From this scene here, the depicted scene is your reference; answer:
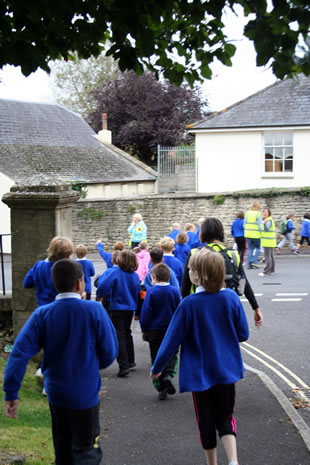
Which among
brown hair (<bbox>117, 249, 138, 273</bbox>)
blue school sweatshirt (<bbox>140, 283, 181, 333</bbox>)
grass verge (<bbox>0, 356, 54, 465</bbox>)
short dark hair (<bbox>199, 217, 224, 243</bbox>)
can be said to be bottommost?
grass verge (<bbox>0, 356, 54, 465</bbox>)

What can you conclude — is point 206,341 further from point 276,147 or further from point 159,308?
point 276,147

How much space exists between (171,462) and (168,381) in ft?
5.62

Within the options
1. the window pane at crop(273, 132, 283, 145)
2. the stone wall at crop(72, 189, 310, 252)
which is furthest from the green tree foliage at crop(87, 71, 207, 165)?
the stone wall at crop(72, 189, 310, 252)

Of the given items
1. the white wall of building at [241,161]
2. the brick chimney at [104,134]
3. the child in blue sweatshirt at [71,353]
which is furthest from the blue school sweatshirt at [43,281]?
the brick chimney at [104,134]

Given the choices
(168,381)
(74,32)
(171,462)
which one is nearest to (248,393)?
(168,381)

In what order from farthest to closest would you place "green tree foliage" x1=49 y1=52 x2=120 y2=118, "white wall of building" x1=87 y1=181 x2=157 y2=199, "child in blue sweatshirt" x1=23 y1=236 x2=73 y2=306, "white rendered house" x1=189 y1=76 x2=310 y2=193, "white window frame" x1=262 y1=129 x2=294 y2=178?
"green tree foliage" x1=49 y1=52 x2=120 y2=118 → "white wall of building" x1=87 y1=181 x2=157 y2=199 → "white window frame" x1=262 y1=129 x2=294 y2=178 → "white rendered house" x1=189 y1=76 x2=310 y2=193 → "child in blue sweatshirt" x1=23 y1=236 x2=73 y2=306

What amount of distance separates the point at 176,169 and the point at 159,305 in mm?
25759

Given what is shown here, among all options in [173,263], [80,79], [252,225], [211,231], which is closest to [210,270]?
[211,231]

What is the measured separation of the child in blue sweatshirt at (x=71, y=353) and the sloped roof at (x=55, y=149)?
2895 cm

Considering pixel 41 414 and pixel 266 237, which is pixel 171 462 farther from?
pixel 266 237

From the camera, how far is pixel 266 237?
18312 mm

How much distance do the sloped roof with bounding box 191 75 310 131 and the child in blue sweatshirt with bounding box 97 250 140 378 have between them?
21.0 m

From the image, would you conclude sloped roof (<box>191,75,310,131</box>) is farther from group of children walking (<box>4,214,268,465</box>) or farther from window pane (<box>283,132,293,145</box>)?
group of children walking (<box>4,214,268,465</box>)

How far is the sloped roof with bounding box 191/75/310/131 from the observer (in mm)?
28047
